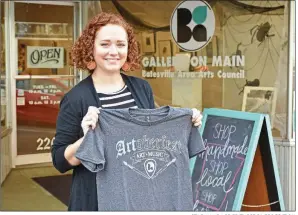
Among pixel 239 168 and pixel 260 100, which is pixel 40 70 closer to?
pixel 260 100

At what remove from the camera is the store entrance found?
6.50m

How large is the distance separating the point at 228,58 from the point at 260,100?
536 mm

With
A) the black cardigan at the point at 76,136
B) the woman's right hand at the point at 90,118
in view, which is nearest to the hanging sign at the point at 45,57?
the black cardigan at the point at 76,136

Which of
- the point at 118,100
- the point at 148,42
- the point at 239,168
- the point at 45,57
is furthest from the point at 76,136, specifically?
the point at 45,57

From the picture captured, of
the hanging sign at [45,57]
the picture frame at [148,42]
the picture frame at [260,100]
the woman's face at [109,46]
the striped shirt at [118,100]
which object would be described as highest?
the picture frame at [148,42]

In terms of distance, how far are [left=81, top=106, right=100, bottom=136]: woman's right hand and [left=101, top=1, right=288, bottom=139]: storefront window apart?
128 inches

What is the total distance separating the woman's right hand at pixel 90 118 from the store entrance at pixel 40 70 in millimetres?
4263

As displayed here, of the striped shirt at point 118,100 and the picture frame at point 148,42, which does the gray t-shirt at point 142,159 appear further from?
the picture frame at point 148,42

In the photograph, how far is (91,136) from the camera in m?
2.28

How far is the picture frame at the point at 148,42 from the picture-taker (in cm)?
582

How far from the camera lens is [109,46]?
7.71ft

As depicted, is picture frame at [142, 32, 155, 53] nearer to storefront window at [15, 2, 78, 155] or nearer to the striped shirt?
storefront window at [15, 2, 78, 155]

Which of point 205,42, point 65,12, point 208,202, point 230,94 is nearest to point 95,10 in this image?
point 65,12

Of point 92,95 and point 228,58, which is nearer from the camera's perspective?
point 92,95
